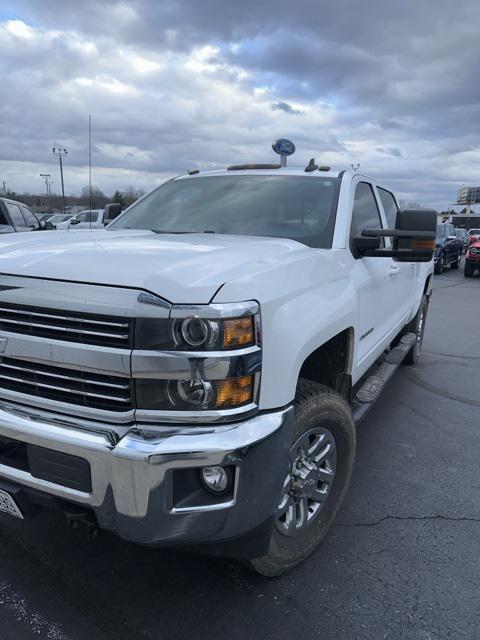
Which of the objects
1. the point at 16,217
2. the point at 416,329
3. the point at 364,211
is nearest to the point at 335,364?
the point at 364,211

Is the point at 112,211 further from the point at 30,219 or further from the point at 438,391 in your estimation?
the point at 30,219

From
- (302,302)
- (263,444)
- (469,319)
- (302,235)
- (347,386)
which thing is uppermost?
(302,235)

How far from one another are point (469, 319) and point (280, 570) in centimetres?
907

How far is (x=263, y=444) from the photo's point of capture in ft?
6.47

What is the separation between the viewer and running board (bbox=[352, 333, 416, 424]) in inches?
135

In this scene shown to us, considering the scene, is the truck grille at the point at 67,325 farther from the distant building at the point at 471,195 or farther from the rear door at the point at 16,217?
the distant building at the point at 471,195

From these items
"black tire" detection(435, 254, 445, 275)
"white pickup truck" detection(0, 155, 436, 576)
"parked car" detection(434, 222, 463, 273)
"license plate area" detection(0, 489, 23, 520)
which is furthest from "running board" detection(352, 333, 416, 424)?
"black tire" detection(435, 254, 445, 275)

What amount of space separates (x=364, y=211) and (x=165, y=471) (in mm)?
2662

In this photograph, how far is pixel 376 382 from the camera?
3.95 meters

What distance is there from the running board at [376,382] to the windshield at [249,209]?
1.13 meters

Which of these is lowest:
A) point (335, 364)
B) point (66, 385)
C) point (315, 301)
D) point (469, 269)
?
point (469, 269)

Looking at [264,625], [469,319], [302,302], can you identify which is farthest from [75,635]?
[469,319]

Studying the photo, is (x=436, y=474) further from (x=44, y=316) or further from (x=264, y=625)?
(x=44, y=316)

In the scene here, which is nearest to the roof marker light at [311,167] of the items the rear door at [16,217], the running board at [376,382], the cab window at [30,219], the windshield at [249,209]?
the windshield at [249,209]
